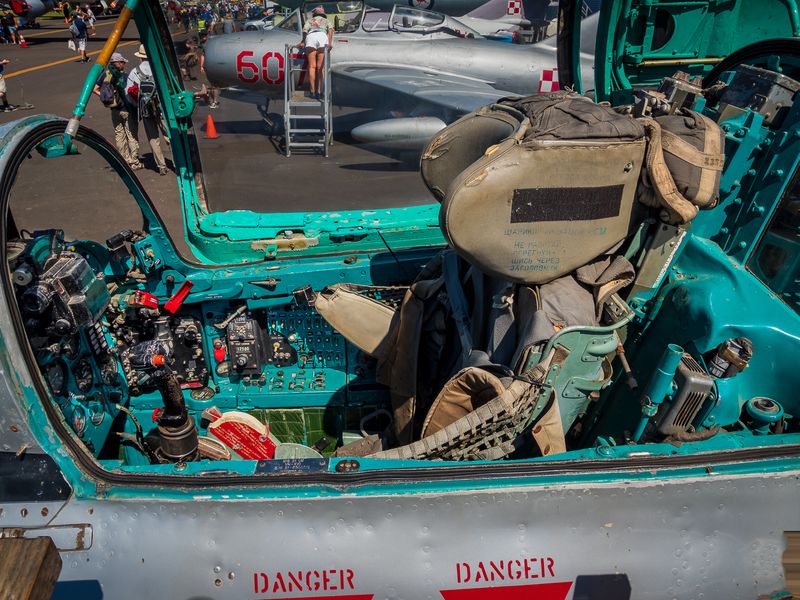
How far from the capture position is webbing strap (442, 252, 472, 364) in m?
2.45

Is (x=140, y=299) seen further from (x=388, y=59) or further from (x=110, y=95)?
(x=388, y=59)

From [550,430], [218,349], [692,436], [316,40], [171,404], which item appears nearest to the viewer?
[692,436]

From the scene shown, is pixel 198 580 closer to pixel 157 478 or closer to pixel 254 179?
pixel 157 478

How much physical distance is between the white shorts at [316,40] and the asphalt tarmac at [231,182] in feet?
4.26

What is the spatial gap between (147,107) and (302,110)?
258 centimetres

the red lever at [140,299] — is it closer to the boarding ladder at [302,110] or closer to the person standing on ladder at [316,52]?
the boarding ladder at [302,110]

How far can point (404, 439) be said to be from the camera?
2715 mm

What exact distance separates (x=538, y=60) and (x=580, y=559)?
9.95m

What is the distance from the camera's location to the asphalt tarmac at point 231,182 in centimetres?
670

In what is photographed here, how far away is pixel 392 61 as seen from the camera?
1040 centimetres

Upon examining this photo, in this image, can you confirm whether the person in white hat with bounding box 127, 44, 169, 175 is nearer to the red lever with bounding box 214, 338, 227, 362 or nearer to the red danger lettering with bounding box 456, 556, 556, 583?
the red lever with bounding box 214, 338, 227, 362

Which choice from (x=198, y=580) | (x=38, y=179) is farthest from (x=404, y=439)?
(x=38, y=179)

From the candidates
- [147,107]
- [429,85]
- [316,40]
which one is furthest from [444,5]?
[147,107]

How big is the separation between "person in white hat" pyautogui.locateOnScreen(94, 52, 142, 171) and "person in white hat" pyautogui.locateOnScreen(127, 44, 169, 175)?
0.10m
